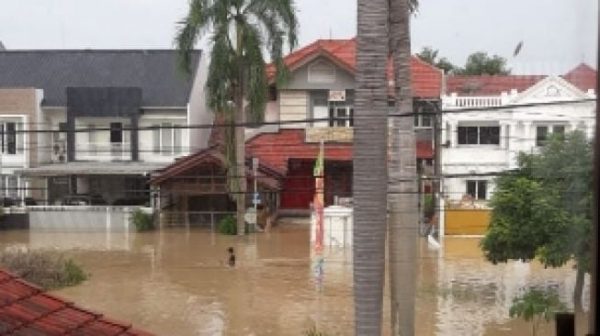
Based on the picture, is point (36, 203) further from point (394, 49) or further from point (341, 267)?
point (394, 49)

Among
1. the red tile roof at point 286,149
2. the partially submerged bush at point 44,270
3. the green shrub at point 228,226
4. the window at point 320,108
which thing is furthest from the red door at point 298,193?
the partially submerged bush at point 44,270

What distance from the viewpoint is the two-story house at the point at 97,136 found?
2739 centimetres

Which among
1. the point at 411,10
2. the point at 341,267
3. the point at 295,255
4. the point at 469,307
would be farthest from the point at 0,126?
the point at 411,10

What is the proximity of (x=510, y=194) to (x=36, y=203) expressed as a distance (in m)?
18.0

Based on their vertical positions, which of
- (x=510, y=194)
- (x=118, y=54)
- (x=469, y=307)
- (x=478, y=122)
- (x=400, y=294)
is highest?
(x=118, y=54)

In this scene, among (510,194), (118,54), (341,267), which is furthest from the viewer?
(118,54)

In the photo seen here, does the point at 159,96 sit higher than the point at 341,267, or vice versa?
the point at 159,96

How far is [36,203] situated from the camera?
85.5 ft

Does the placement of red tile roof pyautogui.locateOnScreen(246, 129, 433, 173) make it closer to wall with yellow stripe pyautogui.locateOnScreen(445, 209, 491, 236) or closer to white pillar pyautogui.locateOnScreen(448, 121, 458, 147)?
white pillar pyautogui.locateOnScreen(448, 121, 458, 147)

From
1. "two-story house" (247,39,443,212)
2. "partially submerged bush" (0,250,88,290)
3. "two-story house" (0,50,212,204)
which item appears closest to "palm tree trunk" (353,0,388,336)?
"partially submerged bush" (0,250,88,290)

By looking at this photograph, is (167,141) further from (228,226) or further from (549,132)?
(549,132)

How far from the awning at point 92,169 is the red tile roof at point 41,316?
76.0ft

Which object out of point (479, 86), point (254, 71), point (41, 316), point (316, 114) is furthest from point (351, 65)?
point (41, 316)

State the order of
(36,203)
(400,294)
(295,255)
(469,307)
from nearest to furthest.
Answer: (400,294), (469,307), (295,255), (36,203)
